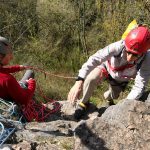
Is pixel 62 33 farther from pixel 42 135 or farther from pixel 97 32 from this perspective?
pixel 42 135

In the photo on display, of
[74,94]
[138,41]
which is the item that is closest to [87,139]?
[74,94]

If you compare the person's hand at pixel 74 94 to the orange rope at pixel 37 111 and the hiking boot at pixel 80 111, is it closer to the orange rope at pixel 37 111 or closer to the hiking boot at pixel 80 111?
the orange rope at pixel 37 111

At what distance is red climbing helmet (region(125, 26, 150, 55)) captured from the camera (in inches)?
211

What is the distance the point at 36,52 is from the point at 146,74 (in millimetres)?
10068

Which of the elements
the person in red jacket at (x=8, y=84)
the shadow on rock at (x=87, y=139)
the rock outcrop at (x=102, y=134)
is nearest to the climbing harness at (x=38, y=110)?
the person in red jacket at (x=8, y=84)

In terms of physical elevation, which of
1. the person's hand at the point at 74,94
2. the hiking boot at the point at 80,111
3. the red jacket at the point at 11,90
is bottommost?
the hiking boot at the point at 80,111

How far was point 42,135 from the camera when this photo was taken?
4.17 metres

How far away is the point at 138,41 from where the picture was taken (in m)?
5.36

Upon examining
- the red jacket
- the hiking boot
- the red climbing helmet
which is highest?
the red climbing helmet

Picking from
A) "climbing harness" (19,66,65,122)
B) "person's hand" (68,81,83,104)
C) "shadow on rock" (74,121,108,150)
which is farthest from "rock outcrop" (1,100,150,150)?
"climbing harness" (19,66,65,122)

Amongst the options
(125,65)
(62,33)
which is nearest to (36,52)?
(62,33)

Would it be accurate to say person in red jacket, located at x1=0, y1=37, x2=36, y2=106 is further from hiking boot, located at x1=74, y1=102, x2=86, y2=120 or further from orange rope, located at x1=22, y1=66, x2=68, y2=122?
hiking boot, located at x1=74, y1=102, x2=86, y2=120

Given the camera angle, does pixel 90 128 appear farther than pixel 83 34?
No

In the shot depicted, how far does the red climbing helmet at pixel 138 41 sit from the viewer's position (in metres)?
5.37
